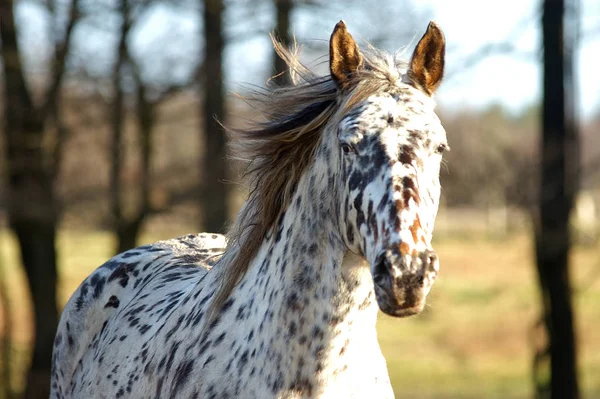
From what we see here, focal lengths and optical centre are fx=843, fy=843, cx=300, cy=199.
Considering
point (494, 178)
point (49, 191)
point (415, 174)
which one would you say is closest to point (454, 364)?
point (494, 178)

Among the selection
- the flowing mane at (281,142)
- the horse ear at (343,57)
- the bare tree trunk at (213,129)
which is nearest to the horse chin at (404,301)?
the flowing mane at (281,142)

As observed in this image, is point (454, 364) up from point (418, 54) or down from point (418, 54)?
down

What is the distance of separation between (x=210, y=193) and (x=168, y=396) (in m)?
7.58

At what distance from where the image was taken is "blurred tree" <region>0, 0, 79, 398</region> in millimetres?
10891

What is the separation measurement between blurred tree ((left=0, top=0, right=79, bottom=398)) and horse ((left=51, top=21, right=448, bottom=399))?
7792mm

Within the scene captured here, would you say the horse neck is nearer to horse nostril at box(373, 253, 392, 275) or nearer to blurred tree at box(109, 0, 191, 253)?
horse nostril at box(373, 253, 392, 275)

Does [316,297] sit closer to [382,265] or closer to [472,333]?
[382,265]

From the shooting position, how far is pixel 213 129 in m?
11.3

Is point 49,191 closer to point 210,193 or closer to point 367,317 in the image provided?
point 210,193

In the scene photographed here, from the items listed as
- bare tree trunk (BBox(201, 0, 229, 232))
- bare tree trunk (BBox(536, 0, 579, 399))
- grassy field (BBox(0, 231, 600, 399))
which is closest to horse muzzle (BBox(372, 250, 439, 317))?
bare tree trunk (BBox(201, 0, 229, 232))

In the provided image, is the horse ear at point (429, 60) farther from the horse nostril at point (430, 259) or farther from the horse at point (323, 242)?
the horse nostril at point (430, 259)

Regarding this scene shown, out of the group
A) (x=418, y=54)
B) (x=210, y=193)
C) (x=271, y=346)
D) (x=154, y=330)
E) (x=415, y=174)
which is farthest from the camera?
(x=210, y=193)

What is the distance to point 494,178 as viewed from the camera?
11.0 metres

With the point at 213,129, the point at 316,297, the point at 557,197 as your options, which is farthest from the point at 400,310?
the point at 213,129
